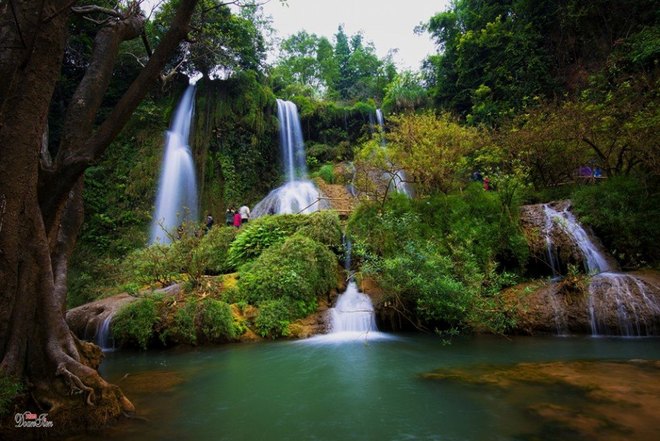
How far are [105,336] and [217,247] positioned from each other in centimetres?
464

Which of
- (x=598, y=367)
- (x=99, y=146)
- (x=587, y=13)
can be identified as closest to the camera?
(x=99, y=146)

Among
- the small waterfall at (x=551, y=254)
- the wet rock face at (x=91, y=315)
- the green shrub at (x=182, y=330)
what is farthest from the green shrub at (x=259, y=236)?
the small waterfall at (x=551, y=254)

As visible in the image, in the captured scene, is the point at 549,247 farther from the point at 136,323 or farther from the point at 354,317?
the point at 136,323

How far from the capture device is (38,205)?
4465 millimetres

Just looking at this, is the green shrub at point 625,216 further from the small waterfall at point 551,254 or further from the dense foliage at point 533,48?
the dense foliage at point 533,48

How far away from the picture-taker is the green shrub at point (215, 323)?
30.8 ft

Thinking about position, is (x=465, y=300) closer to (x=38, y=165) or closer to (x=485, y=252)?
(x=485, y=252)

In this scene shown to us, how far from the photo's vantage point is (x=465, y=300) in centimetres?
873

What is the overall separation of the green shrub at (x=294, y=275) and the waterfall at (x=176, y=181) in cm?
1013

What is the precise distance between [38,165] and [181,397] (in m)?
3.57

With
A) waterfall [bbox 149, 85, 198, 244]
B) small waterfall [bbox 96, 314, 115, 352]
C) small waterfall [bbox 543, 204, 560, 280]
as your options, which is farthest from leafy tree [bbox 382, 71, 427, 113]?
small waterfall [bbox 96, 314, 115, 352]

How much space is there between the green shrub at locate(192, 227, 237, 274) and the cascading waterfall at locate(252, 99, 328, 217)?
6190mm

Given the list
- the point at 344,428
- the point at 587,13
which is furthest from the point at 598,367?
the point at 587,13

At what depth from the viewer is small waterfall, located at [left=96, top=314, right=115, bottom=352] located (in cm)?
962
